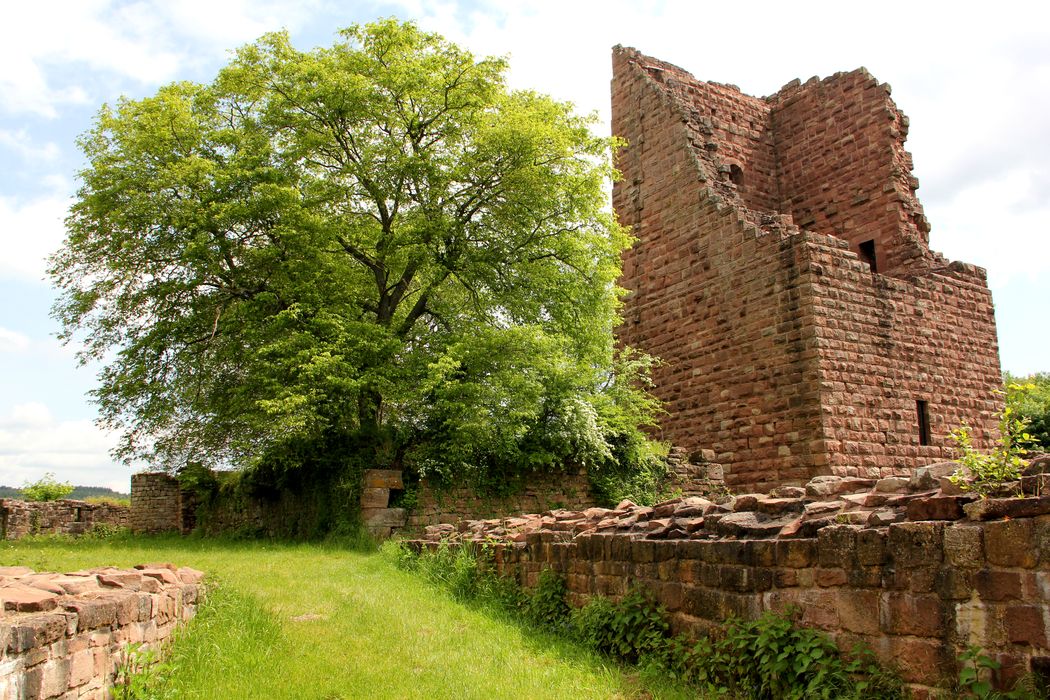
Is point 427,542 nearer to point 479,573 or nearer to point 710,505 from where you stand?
point 479,573

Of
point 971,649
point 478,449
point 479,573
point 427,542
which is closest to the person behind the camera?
point 971,649

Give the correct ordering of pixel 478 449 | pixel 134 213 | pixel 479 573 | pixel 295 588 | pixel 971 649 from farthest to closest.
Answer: pixel 134 213, pixel 478 449, pixel 479 573, pixel 295 588, pixel 971 649

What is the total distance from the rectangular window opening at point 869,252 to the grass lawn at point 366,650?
11288 millimetres

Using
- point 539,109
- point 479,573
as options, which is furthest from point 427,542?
point 539,109

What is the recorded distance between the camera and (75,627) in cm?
425

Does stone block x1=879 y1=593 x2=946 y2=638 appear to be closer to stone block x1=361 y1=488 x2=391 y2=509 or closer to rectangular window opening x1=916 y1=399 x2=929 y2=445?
stone block x1=361 y1=488 x2=391 y2=509

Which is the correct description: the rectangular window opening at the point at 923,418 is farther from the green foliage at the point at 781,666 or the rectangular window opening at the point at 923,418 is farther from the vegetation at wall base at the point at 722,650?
the green foliage at the point at 781,666

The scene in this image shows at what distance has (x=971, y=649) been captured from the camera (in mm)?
4273

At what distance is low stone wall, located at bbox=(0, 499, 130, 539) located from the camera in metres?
22.4

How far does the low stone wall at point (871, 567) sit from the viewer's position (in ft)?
13.7

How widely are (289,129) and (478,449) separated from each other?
7794 mm

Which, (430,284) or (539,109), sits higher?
(539,109)

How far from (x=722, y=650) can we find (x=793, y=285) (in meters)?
9.57

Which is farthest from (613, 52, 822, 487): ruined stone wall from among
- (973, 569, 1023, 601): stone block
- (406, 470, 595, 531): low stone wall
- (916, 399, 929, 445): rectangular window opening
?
(973, 569, 1023, 601): stone block
